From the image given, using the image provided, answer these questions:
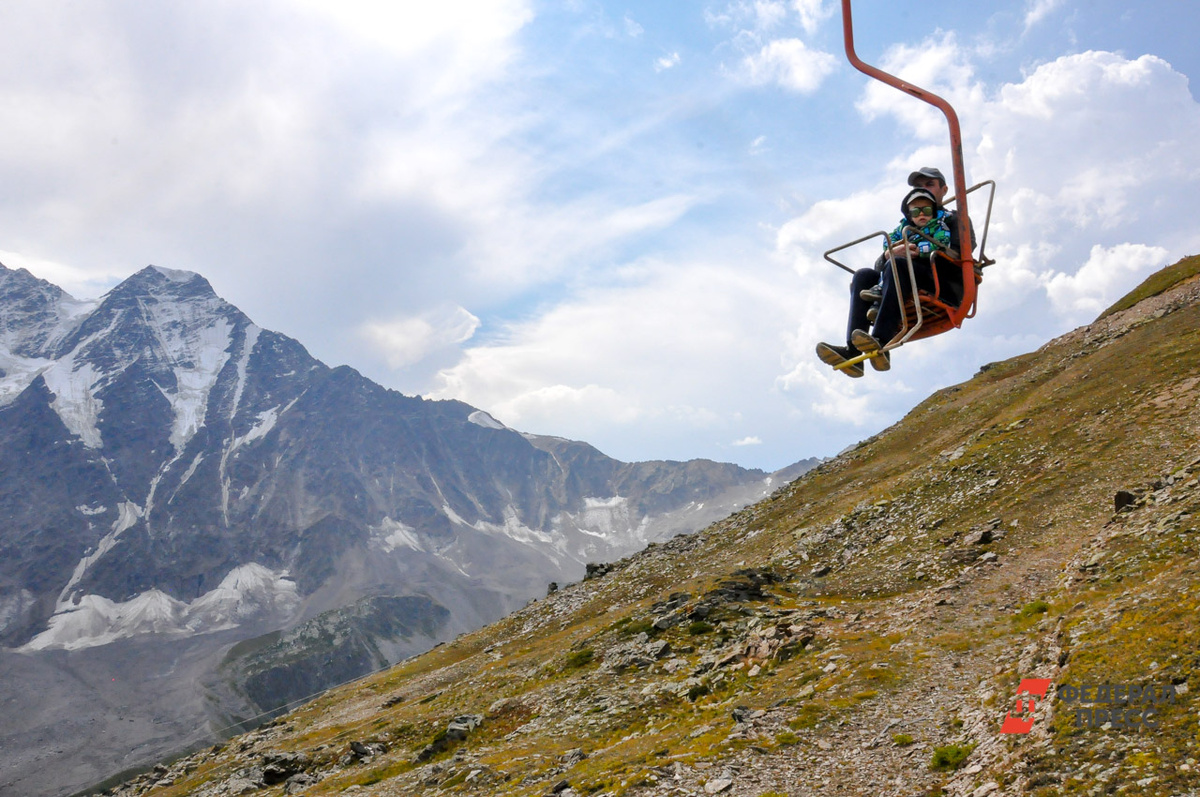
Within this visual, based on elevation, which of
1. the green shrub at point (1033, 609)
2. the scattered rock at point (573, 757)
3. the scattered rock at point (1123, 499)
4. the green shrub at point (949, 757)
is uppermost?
the scattered rock at point (1123, 499)

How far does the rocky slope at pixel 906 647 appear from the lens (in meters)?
15.3

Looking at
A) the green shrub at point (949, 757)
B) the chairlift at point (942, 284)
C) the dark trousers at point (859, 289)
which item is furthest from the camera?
the green shrub at point (949, 757)

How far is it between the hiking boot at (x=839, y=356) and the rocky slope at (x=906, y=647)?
8.56 metres

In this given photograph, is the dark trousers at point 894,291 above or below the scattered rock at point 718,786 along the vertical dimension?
above

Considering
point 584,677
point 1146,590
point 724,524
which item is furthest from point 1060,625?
point 724,524

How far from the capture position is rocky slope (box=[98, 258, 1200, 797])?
1527cm

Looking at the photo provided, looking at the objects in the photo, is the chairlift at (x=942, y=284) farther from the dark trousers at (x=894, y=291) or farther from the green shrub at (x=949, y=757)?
the green shrub at (x=949, y=757)

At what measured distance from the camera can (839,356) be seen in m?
10.8

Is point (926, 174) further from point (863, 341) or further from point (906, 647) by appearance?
point (906, 647)

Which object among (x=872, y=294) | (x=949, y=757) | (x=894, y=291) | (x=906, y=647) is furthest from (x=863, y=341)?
(x=906, y=647)

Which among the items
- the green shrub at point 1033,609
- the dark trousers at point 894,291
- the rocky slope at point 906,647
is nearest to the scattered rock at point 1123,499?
the rocky slope at point 906,647

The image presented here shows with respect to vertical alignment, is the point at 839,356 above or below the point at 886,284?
below

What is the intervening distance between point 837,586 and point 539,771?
70.3 feet

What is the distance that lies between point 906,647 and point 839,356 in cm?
1938
